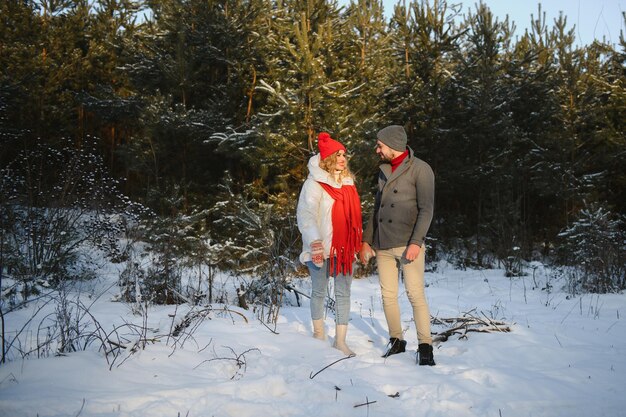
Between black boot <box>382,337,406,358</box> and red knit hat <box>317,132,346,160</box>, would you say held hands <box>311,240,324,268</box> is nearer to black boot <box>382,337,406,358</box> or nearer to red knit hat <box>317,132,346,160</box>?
red knit hat <box>317,132,346,160</box>

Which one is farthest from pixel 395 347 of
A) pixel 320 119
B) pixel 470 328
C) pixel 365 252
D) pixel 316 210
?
pixel 320 119

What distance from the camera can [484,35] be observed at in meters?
13.4

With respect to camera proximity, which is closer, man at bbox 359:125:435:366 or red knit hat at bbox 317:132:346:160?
man at bbox 359:125:435:366

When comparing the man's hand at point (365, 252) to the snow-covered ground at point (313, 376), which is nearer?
the snow-covered ground at point (313, 376)

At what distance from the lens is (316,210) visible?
4.15 m

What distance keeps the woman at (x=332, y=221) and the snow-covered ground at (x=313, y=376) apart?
55 centimetres

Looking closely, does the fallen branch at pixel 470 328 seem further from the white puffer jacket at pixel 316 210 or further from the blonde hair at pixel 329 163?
the blonde hair at pixel 329 163

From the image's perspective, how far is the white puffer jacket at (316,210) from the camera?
13.4 ft

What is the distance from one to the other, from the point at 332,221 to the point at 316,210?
0.17 m

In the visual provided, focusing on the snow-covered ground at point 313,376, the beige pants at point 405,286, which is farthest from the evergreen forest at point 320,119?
the beige pants at point 405,286

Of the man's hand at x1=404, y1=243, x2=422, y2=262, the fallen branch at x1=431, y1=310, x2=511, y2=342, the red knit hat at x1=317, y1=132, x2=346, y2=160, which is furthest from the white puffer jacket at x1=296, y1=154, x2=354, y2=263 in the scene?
the fallen branch at x1=431, y1=310, x2=511, y2=342

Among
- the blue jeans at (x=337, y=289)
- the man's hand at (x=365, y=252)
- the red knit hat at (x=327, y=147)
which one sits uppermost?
the red knit hat at (x=327, y=147)

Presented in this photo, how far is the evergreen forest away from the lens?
962 centimetres

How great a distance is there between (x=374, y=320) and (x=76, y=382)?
12.0 ft
